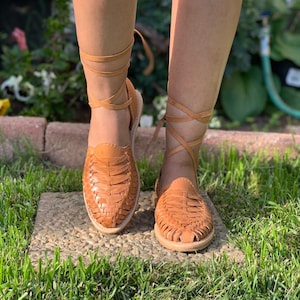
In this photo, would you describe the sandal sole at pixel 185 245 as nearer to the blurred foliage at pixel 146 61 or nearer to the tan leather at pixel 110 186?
the tan leather at pixel 110 186

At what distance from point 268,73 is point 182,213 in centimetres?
169

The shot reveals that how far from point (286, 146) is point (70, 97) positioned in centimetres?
101

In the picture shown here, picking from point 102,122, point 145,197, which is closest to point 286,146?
point 145,197

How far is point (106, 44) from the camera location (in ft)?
4.70

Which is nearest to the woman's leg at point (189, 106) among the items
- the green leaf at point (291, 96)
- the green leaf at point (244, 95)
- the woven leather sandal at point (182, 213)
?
the woven leather sandal at point (182, 213)

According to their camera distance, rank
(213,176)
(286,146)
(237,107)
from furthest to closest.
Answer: (237,107) → (286,146) → (213,176)

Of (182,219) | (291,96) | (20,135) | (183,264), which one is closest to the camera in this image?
(183,264)

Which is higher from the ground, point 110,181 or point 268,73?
point 110,181

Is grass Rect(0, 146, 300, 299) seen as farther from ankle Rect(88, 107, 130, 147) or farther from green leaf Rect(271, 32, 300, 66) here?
green leaf Rect(271, 32, 300, 66)

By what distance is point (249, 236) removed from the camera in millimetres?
1551

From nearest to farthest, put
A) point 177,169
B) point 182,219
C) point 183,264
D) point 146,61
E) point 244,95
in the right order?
point 183,264
point 182,219
point 177,169
point 146,61
point 244,95

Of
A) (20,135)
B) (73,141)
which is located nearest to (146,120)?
(73,141)

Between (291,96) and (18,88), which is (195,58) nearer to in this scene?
(18,88)

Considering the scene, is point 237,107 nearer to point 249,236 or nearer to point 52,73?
point 52,73
